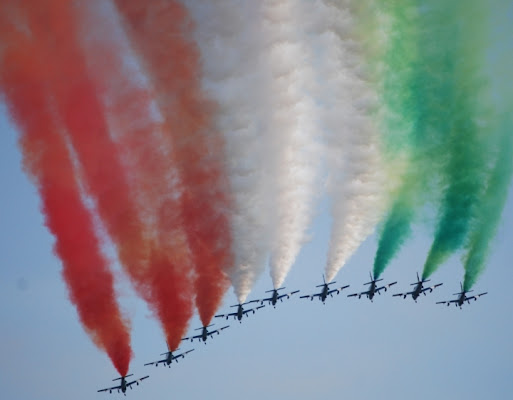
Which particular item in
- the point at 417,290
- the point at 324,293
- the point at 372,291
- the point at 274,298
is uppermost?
the point at 274,298

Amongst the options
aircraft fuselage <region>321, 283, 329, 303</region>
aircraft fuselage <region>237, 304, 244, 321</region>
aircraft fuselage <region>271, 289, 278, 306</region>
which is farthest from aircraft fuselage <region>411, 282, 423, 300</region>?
aircraft fuselage <region>237, 304, 244, 321</region>

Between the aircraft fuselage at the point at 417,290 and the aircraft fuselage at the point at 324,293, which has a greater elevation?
the aircraft fuselage at the point at 324,293

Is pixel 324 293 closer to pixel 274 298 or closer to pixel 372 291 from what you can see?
pixel 274 298

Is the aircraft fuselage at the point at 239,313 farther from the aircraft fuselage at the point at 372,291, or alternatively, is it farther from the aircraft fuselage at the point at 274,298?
the aircraft fuselage at the point at 372,291

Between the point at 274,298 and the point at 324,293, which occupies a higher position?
the point at 274,298

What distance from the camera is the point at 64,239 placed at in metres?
40.6

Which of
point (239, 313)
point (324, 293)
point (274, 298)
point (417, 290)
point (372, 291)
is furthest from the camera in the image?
point (372, 291)

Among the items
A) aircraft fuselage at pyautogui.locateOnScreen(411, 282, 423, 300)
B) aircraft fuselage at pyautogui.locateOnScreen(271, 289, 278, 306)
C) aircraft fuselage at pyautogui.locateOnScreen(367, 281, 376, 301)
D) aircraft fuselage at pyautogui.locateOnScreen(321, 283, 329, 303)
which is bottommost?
aircraft fuselage at pyautogui.locateOnScreen(411, 282, 423, 300)

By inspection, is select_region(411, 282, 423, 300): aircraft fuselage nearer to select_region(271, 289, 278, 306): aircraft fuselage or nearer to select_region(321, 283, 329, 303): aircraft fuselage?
select_region(321, 283, 329, 303): aircraft fuselage

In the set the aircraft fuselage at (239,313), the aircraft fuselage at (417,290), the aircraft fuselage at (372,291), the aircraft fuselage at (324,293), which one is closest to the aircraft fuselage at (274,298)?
the aircraft fuselage at (239,313)

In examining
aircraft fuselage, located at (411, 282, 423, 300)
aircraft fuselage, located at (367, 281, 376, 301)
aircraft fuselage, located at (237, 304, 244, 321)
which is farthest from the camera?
aircraft fuselage, located at (367, 281, 376, 301)

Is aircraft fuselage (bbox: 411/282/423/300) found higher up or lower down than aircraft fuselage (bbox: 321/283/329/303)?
lower down

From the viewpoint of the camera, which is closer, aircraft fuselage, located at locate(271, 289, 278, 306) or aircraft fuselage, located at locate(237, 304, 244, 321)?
aircraft fuselage, located at locate(237, 304, 244, 321)

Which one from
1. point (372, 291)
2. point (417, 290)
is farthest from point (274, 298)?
point (417, 290)
